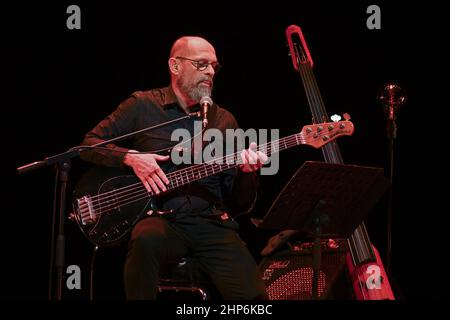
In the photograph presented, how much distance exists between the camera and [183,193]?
3.92m

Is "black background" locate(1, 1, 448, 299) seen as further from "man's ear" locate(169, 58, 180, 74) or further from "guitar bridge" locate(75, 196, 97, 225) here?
"guitar bridge" locate(75, 196, 97, 225)

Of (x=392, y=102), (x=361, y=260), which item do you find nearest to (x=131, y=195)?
(x=361, y=260)

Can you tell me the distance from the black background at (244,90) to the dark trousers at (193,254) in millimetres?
1241

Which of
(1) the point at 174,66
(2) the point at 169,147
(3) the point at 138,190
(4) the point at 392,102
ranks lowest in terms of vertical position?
(3) the point at 138,190

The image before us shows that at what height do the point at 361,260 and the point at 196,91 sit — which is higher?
the point at 196,91

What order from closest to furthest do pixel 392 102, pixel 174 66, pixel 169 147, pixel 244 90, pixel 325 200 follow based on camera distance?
1. pixel 325 200
2. pixel 169 147
3. pixel 174 66
4. pixel 392 102
5. pixel 244 90

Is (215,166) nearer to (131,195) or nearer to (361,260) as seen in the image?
(131,195)

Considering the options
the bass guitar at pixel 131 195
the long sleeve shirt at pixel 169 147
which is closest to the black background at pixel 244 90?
the long sleeve shirt at pixel 169 147

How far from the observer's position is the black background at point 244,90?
488cm

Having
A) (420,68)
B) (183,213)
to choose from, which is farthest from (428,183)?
(183,213)

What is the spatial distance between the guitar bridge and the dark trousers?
28 centimetres

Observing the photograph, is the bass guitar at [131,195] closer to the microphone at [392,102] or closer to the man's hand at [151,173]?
the man's hand at [151,173]

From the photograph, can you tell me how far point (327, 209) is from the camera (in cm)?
349

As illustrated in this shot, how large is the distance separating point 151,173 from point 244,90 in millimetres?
1680
